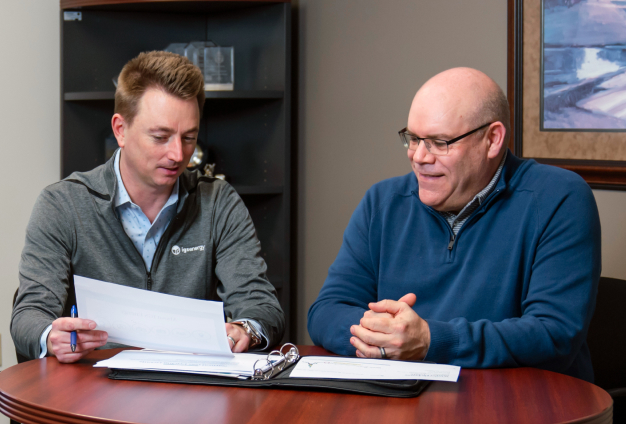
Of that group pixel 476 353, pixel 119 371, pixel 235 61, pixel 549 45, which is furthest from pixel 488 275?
pixel 235 61

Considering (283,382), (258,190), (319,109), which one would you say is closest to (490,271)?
(283,382)

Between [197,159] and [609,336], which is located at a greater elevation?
[197,159]

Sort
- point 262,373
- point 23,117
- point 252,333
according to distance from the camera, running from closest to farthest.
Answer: point 262,373 < point 252,333 < point 23,117

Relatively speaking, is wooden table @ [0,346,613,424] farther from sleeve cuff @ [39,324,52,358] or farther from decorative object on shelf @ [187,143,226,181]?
decorative object on shelf @ [187,143,226,181]

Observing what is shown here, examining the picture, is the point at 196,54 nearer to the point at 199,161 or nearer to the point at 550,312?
the point at 199,161

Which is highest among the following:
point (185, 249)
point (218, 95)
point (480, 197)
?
point (218, 95)

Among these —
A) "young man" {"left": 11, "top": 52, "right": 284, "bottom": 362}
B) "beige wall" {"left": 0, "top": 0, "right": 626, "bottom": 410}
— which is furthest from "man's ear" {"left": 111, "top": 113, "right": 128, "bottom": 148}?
"beige wall" {"left": 0, "top": 0, "right": 626, "bottom": 410}

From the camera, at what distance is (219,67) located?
2744 millimetres

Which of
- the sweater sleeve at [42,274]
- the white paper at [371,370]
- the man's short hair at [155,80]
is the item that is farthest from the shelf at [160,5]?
the white paper at [371,370]

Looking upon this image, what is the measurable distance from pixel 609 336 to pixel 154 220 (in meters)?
1.29

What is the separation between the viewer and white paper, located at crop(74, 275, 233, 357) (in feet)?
3.74

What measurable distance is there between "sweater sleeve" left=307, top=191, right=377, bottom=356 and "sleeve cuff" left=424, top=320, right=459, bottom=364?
0.63 feet

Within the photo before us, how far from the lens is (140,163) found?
1.71 meters

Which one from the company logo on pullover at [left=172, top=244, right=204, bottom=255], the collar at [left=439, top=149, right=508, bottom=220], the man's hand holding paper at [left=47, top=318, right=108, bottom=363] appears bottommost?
the man's hand holding paper at [left=47, top=318, right=108, bottom=363]
